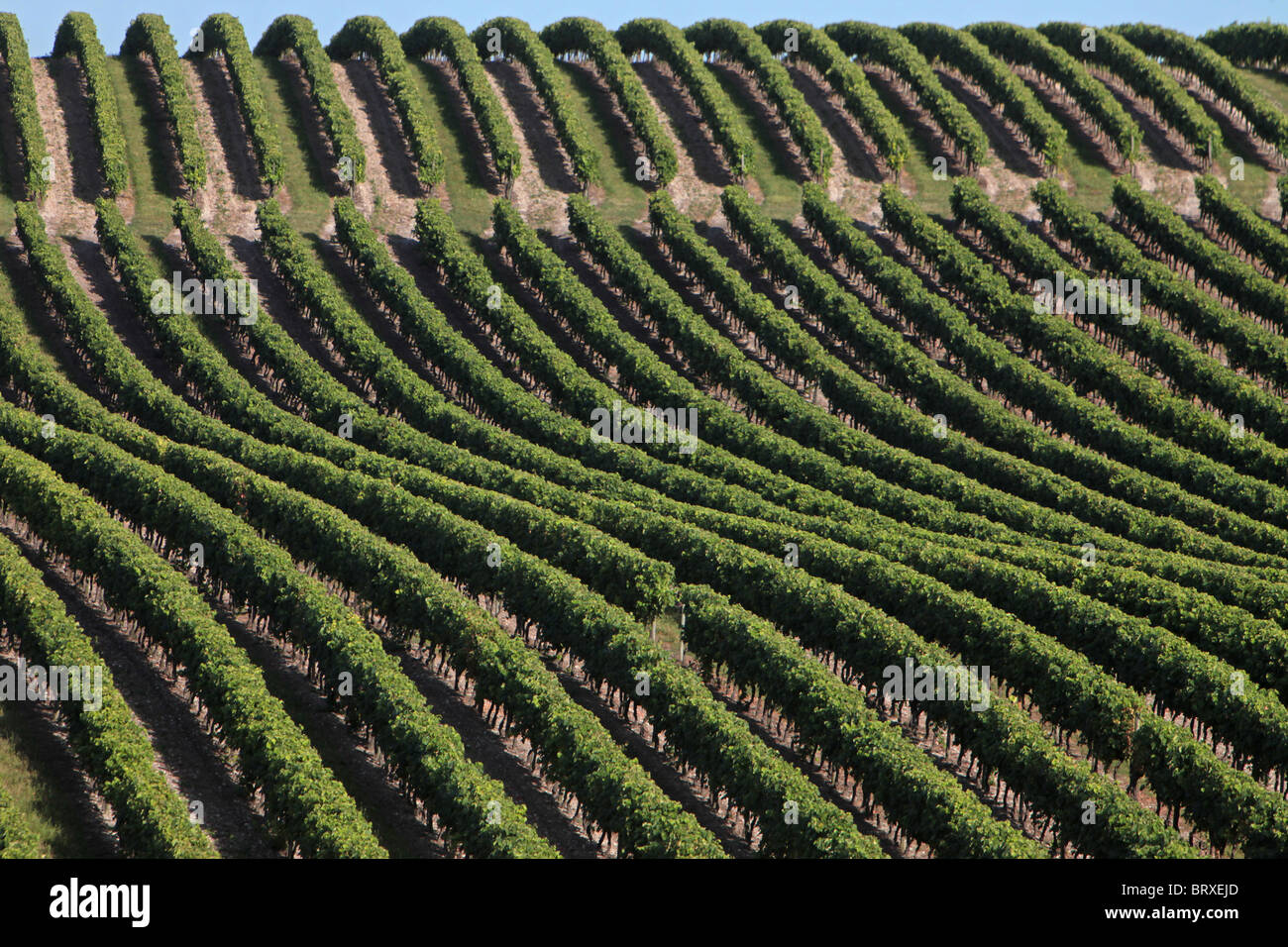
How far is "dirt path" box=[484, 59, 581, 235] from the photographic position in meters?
80.2

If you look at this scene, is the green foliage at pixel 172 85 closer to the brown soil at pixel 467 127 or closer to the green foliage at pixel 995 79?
the brown soil at pixel 467 127

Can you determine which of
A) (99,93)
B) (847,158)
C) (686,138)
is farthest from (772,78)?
(99,93)

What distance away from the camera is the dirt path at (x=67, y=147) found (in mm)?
74875

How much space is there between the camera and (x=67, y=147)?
80188mm

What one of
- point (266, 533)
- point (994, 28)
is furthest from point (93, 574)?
point (994, 28)

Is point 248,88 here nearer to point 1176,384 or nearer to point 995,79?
point 995,79

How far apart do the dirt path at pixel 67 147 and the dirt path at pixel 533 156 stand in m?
23.2

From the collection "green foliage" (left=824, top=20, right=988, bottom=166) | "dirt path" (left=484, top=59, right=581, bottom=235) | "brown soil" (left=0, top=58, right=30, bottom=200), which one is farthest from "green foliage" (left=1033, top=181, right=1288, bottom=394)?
"brown soil" (left=0, top=58, right=30, bottom=200)

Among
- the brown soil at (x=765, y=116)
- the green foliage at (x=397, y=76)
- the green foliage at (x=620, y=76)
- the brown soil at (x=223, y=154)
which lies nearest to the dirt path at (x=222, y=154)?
the brown soil at (x=223, y=154)

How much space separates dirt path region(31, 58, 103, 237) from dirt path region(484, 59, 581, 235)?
23.2 m

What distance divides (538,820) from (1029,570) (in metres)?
18.2

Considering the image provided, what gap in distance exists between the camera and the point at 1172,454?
183 ft

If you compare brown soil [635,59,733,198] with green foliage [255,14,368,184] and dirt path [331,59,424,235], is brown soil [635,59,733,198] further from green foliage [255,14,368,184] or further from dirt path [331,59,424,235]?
green foliage [255,14,368,184]
